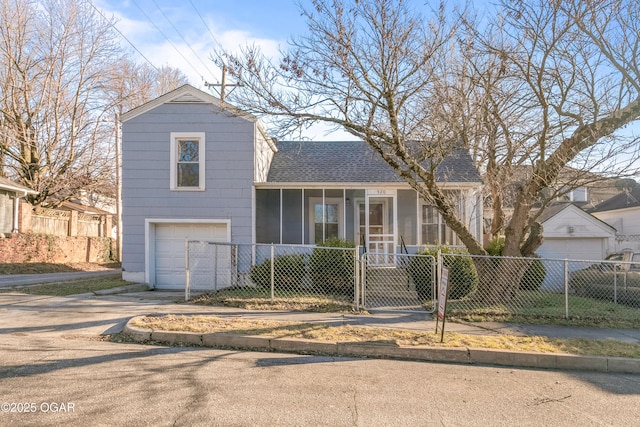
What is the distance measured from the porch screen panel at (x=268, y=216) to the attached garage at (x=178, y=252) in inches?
45.0

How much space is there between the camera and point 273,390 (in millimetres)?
4711

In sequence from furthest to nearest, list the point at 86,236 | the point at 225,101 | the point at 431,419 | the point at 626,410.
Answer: the point at 86,236 < the point at 225,101 < the point at 626,410 < the point at 431,419

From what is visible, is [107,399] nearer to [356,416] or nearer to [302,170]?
[356,416]

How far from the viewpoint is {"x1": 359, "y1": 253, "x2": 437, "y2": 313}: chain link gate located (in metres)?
9.48

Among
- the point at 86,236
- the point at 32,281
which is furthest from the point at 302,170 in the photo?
the point at 86,236

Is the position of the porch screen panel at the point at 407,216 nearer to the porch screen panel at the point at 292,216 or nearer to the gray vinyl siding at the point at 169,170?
the porch screen panel at the point at 292,216

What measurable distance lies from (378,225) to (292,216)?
9.41 ft

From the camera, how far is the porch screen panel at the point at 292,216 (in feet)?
46.7

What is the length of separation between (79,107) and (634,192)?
98.3 feet

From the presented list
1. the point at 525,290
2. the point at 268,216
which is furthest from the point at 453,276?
the point at 268,216

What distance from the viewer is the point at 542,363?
241 inches

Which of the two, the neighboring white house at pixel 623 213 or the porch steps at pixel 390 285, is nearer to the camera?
the porch steps at pixel 390 285

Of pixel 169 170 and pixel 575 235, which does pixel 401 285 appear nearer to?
pixel 169 170

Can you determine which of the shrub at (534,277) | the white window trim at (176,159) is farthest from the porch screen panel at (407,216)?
the white window trim at (176,159)
